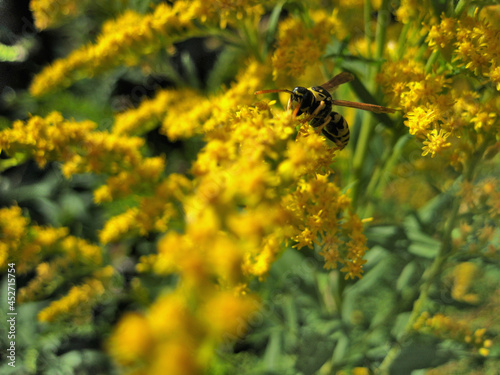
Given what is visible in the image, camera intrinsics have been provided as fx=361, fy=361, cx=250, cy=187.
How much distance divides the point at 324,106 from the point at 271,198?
0.37 meters

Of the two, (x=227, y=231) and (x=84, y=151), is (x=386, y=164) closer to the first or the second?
(x=227, y=231)

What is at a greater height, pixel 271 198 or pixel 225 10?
pixel 225 10

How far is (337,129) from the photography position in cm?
88

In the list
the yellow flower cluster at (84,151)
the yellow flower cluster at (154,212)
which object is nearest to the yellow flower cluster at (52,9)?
the yellow flower cluster at (84,151)

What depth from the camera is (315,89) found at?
2.74 feet

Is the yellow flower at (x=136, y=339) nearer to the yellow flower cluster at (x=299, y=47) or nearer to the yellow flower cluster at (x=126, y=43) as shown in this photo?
the yellow flower cluster at (x=299, y=47)

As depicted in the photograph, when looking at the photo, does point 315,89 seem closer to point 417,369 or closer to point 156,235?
point 417,369

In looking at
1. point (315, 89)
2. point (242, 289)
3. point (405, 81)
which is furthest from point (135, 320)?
point (405, 81)

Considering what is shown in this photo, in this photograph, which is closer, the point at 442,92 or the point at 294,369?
the point at 442,92

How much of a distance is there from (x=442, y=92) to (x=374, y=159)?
19.9 inches

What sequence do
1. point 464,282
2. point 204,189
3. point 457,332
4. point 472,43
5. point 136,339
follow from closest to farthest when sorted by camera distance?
point 136,339 < point 204,189 < point 472,43 < point 457,332 < point 464,282

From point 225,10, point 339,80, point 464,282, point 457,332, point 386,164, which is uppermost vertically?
point 225,10

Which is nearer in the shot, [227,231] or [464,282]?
[227,231]

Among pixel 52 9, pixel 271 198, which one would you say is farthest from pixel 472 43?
pixel 52 9
